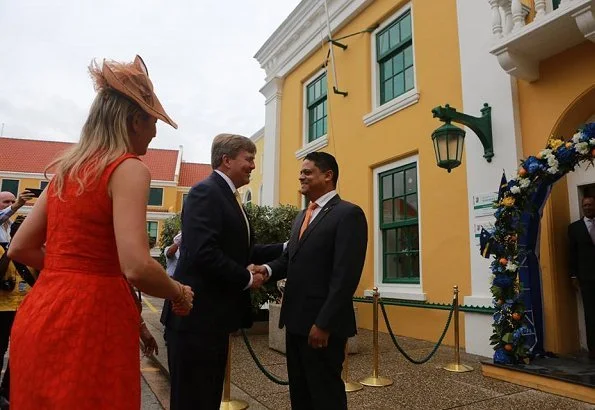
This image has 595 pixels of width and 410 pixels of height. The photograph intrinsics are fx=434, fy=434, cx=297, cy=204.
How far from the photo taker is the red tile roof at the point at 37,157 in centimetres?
3451

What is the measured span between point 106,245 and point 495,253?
4426mm

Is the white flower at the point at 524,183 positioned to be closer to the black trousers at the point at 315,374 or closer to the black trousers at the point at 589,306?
the black trousers at the point at 589,306

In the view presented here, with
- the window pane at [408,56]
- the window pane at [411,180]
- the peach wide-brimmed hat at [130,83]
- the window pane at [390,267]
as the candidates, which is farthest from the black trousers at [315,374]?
the window pane at [408,56]

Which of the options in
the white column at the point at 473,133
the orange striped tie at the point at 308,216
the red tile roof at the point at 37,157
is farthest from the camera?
the red tile roof at the point at 37,157

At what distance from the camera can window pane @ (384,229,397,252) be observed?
26.3 ft

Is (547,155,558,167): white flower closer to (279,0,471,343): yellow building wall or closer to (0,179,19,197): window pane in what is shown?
(279,0,471,343): yellow building wall

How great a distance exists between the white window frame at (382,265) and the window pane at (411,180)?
0.46 feet

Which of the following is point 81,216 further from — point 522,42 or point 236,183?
point 522,42

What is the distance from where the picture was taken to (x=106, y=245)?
63.4 inches

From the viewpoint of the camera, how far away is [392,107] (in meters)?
8.07

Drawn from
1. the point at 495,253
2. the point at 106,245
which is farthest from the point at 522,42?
the point at 106,245

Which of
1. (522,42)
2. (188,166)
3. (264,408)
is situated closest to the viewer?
(264,408)

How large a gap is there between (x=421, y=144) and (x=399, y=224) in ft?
4.83

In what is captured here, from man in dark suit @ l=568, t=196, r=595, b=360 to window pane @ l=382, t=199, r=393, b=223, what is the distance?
10.8 ft
